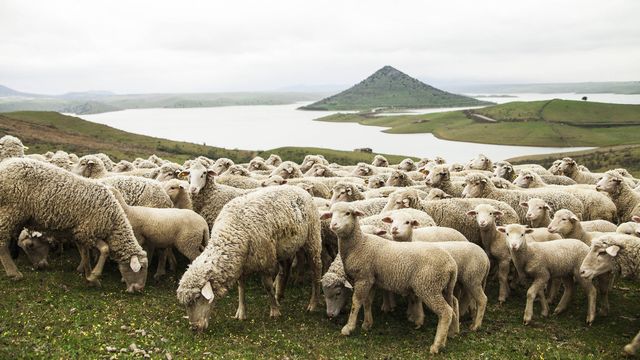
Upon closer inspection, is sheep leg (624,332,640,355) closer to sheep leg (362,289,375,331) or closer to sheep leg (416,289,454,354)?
sheep leg (416,289,454,354)

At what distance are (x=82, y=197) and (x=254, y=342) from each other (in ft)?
17.3

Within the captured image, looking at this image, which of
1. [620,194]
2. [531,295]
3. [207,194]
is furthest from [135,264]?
[620,194]

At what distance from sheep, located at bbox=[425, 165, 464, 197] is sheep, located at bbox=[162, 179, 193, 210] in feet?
27.2

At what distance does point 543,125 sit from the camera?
116250 millimetres

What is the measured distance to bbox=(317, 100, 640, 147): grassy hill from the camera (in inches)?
4104

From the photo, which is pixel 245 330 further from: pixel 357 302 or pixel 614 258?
pixel 614 258

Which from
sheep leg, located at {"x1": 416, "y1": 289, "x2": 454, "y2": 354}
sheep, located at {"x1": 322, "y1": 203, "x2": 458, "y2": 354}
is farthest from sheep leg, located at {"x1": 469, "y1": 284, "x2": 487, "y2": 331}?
sheep leg, located at {"x1": 416, "y1": 289, "x2": 454, "y2": 354}

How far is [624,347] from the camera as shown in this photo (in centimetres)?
948

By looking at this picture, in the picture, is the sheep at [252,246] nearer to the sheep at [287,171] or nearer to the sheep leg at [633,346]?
the sheep leg at [633,346]

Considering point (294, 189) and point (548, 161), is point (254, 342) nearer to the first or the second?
point (294, 189)

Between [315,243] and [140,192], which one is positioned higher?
[140,192]

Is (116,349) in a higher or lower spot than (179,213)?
lower

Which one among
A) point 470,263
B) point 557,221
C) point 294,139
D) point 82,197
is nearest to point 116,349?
point 82,197

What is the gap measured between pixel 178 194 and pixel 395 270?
755cm
